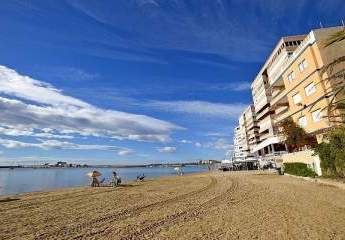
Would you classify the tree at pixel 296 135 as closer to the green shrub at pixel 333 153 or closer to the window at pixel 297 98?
the window at pixel 297 98

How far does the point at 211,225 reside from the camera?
10.2 metres

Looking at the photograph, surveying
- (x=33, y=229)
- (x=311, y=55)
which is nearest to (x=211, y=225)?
(x=33, y=229)

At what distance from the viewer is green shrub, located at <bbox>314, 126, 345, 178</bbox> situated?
19.8 metres

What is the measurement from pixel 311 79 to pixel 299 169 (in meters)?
10.7

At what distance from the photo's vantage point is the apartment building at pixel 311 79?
103 ft

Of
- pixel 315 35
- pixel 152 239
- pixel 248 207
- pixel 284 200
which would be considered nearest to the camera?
pixel 152 239

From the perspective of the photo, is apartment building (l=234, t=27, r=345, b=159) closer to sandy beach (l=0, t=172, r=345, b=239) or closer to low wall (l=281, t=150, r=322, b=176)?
low wall (l=281, t=150, r=322, b=176)

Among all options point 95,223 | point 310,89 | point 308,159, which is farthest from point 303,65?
point 95,223

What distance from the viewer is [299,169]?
95.8 feet

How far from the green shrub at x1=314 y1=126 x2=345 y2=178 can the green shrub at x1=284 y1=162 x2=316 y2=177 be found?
8.08ft

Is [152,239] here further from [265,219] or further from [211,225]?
[265,219]

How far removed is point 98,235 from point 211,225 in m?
3.75

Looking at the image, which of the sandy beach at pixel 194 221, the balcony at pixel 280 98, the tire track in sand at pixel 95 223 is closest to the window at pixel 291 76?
the balcony at pixel 280 98

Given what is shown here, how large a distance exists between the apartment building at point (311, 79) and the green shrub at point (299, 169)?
143 inches
